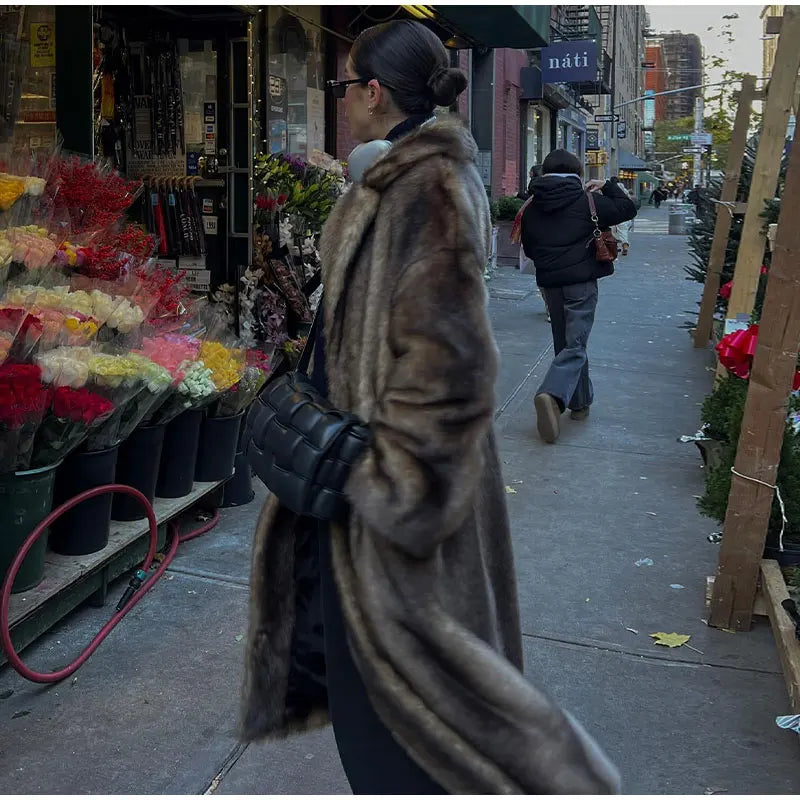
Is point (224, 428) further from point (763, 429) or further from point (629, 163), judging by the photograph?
point (629, 163)

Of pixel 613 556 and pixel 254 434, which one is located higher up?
pixel 254 434

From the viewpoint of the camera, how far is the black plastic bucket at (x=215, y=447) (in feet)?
16.1

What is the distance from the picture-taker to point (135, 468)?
4.29 metres

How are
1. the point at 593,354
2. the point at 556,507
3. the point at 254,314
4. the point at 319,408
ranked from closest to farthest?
the point at 319,408 → the point at 556,507 → the point at 254,314 → the point at 593,354

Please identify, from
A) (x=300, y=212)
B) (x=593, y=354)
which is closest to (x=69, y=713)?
(x=300, y=212)

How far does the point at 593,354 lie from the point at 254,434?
8.48 metres

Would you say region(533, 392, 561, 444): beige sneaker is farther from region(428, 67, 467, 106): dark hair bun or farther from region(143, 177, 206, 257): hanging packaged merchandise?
region(428, 67, 467, 106): dark hair bun

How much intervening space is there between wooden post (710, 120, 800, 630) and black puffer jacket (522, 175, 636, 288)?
3.16 m

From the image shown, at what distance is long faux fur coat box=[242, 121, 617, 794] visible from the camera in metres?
1.72

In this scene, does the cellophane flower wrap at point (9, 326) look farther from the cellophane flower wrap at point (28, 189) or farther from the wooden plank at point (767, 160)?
the wooden plank at point (767, 160)

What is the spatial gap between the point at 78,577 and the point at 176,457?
103 centimetres

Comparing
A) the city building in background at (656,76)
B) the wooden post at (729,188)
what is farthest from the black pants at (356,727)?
the city building in background at (656,76)

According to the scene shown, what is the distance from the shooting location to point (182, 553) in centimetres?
463

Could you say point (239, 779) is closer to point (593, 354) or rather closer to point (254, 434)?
point (254, 434)
